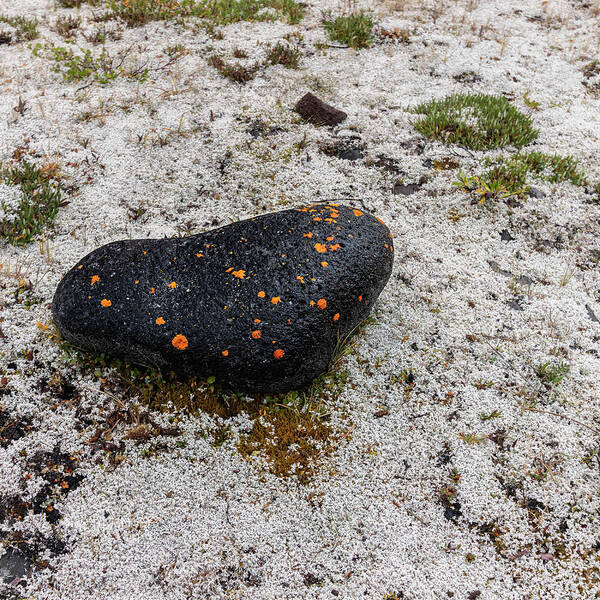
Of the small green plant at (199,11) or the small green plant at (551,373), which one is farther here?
the small green plant at (199,11)

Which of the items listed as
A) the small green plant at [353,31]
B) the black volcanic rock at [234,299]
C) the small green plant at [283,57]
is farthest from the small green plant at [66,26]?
the black volcanic rock at [234,299]

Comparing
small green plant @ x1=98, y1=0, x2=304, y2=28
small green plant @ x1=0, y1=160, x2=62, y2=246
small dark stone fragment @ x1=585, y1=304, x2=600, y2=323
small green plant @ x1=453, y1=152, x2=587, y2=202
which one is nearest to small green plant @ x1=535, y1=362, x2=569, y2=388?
small dark stone fragment @ x1=585, y1=304, x2=600, y2=323

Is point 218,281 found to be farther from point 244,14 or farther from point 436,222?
point 244,14

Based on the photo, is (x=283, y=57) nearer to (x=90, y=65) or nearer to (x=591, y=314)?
(x=90, y=65)

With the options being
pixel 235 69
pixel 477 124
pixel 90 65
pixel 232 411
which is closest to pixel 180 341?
pixel 232 411

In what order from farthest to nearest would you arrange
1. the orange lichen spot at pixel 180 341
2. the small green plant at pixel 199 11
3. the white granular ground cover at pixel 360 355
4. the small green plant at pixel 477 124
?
the small green plant at pixel 199 11, the small green plant at pixel 477 124, the orange lichen spot at pixel 180 341, the white granular ground cover at pixel 360 355

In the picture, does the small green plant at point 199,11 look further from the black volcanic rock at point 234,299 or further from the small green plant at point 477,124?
the black volcanic rock at point 234,299
